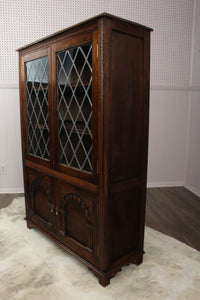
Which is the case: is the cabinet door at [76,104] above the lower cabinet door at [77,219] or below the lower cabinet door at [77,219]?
above

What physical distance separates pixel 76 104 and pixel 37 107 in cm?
69

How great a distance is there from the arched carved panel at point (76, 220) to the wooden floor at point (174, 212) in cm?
114

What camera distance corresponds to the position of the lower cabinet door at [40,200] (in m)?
2.71

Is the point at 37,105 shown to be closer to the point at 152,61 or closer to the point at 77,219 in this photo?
the point at 77,219

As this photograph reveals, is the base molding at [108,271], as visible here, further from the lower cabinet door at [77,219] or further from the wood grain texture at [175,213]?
the wood grain texture at [175,213]

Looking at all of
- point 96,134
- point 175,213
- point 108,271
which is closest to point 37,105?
point 96,134

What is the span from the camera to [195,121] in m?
4.41

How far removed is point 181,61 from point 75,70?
2.91 metres

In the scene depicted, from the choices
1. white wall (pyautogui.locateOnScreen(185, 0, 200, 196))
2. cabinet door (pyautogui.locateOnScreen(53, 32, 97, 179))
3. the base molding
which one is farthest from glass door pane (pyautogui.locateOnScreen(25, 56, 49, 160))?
white wall (pyautogui.locateOnScreen(185, 0, 200, 196))

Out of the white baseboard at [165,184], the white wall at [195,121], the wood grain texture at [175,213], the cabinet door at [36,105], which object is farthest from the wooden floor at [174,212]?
the cabinet door at [36,105]

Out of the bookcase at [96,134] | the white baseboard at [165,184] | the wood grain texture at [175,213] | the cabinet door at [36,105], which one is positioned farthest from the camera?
the white baseboard at [165,184]

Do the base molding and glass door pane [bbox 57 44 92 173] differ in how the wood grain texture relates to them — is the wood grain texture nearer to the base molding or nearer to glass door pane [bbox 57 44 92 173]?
the base molding

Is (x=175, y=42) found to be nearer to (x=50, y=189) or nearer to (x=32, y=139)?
(x=32, y=139)

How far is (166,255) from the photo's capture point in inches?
100
